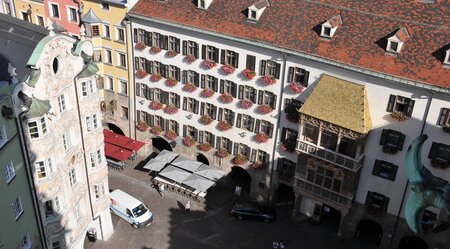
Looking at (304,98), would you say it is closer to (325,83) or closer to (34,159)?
(325,83)

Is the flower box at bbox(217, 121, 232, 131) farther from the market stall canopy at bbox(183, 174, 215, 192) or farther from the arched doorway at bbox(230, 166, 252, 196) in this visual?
the market stall canopy at bbox(183, 174, 215, 192)

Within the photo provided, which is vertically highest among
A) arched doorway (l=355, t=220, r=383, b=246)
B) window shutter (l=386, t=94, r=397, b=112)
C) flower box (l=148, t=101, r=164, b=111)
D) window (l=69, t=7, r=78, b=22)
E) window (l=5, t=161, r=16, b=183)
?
window (l=69, t=7, r=78, b=22)

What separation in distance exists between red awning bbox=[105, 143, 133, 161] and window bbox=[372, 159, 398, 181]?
90.9ft

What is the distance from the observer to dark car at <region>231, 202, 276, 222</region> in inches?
2039

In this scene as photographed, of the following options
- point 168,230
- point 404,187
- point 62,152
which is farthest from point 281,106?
point 62,152

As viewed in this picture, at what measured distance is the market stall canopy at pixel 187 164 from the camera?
55438 mm

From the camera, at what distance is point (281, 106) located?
157 feet

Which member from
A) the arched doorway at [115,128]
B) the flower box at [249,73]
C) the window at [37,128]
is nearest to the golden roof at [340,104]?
the flower box at [249,73]

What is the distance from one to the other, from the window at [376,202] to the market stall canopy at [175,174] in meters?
19.2

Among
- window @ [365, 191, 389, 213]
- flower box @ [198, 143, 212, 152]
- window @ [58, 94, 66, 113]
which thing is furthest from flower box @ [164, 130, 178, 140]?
window @ [365, 191, 389, 213]

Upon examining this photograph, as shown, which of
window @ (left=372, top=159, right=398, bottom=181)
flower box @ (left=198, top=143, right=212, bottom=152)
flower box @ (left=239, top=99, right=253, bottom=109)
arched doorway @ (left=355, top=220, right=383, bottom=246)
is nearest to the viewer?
window @ (left=372, top=159, right=398, bottom=181)

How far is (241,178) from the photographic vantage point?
57.6 m

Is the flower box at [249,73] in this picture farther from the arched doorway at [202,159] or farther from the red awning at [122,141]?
the red awning at [122,141]

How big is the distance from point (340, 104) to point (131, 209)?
2304cm
